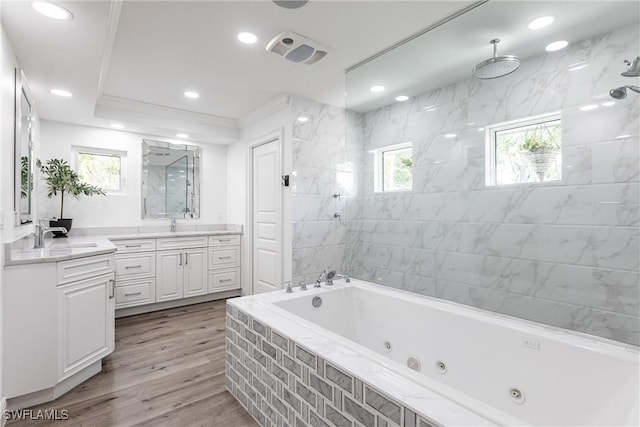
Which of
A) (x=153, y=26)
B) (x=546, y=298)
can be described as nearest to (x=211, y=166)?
(x=153, y=26)

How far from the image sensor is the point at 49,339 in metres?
1.92

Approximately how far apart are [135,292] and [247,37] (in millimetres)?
3033

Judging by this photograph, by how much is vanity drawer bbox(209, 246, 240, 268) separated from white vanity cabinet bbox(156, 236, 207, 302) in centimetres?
9

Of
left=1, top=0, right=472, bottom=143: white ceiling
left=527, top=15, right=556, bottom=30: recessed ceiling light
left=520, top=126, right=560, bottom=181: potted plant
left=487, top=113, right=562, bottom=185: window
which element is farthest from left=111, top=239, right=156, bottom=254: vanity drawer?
left=527, top=15, right=556, bottom=30: recessed ceiling light

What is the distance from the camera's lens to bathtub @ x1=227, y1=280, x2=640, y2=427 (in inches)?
44.3

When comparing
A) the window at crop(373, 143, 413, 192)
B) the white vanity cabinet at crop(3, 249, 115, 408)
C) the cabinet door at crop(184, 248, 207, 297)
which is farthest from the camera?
the cabinet door at crop(184, 248, 207, 297)

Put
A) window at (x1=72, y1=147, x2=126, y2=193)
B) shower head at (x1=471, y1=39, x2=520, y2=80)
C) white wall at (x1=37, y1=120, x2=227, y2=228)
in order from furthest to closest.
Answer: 1. window at (x1=72, y1=147, x2=126, y2=193)
2. white wall at (x1=37, y1=120, x2=227, y2=228)
3. shower head at (x1=471, y1=39, x2=520, y2=80)

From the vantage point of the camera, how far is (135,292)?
363cm

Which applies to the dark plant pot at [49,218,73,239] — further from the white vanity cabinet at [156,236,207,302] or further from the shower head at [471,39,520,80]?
the shower head at [471,39,520,80]

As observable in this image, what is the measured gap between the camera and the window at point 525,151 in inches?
88.0

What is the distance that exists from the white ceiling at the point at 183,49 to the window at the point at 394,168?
2.69ft

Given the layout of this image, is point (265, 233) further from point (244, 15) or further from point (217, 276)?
point (244, 15)

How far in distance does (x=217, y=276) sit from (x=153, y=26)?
3012 mm

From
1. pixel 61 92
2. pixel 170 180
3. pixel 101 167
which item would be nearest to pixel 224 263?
pixel 170 180
